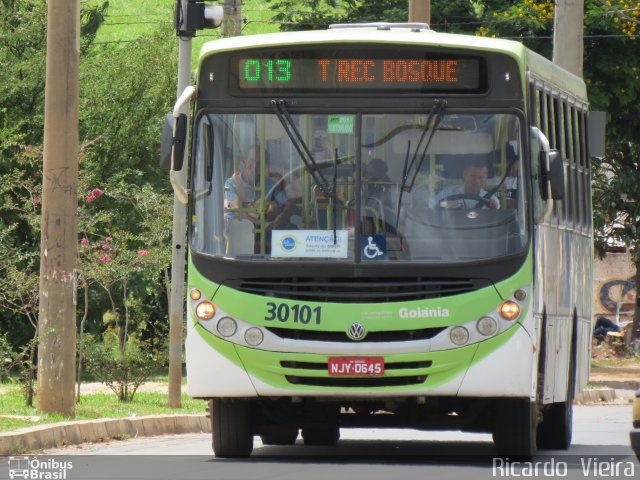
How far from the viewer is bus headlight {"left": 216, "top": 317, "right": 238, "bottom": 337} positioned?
481 inches

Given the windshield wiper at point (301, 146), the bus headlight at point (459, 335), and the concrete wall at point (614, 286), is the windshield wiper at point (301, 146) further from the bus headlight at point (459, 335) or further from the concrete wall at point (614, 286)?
the concrete wall at point (614, 286)

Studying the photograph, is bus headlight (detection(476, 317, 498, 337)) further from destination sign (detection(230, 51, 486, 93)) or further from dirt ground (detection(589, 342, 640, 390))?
dirt ground (detection(589, 342, 640, 390))

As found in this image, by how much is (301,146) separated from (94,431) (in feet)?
13.0

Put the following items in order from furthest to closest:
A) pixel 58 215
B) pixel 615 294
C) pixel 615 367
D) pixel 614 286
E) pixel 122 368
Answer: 1. pixel 614 286
2. pixel 615 294
3. pixel 615 367
4. pixel 122 368
5. pixel 58 215

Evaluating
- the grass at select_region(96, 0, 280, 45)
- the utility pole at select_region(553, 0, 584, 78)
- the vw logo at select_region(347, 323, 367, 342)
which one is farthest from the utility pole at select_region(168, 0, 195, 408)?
the grass at select_region(96, 0, 280, 45)

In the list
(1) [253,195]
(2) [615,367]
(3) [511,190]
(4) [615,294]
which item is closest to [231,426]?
(1) [253,195]

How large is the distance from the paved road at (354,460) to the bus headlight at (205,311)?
1100 millimetres

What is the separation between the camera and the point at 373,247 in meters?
12.2

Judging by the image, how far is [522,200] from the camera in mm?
12336

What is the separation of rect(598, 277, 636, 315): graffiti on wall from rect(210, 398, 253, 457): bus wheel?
35313 mm

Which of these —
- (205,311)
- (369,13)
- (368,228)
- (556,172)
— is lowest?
(205,311)

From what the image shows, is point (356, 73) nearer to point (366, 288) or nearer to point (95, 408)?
point (366, 288)

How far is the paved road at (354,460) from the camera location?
11453mm

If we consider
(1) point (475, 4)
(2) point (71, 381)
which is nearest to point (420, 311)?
(2) point (71, 381)
